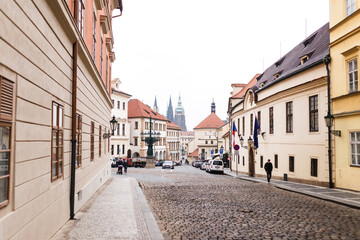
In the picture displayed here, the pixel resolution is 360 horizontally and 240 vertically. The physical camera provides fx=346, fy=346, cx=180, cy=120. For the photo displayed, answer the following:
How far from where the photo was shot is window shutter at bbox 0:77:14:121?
14.3ft

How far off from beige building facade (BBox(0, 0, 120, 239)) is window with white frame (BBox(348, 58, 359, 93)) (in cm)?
1195

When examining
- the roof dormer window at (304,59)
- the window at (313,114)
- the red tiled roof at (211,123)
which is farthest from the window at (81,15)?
the red tiled roof at (211,123)

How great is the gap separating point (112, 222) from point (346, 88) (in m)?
12.8

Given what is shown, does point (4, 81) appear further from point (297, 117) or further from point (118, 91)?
point (118, 91)

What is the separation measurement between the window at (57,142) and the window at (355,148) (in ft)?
42.2

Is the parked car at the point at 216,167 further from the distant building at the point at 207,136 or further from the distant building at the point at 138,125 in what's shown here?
the distant building at the point at 207,136

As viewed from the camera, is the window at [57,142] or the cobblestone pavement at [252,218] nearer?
the window at [57,142]

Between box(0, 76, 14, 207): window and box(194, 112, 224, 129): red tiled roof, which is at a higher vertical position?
box(194, 112, 224, 129): red tiled roof

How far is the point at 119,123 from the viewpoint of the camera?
65188mm

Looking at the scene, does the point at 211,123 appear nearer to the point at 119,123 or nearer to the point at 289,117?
the point at 119,123

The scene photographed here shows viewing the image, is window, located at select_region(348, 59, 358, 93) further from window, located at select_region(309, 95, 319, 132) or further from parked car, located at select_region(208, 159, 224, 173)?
parked car, located at select_region(208, 159, 224, 173)

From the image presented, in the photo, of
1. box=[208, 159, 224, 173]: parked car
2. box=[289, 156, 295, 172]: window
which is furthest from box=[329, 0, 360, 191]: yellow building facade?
box=[208, 159, 224, 173]: parked car

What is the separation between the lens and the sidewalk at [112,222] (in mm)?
7438

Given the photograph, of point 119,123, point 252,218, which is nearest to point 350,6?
point 252,218
